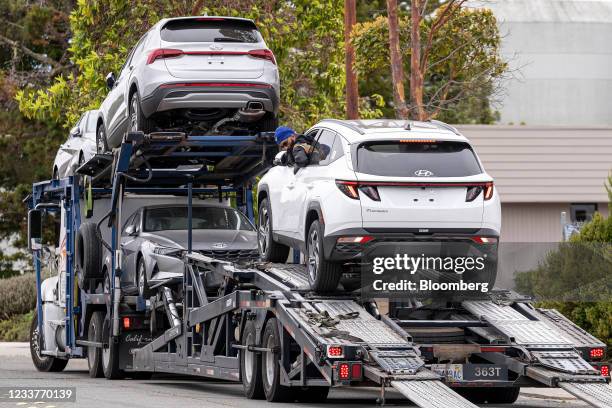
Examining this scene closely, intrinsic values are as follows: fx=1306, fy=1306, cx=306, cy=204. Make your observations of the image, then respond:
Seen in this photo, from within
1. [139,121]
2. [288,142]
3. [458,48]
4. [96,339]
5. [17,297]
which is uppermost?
[458,48]

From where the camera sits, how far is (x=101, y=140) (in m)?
18.8

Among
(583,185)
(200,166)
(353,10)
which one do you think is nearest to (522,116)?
(583,185)

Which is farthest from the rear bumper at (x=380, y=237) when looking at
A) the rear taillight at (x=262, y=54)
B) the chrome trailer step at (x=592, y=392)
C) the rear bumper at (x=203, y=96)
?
the rear taillight at (x=262, y=54)

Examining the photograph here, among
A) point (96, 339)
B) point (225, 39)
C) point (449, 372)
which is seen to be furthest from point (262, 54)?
point (449, 372)

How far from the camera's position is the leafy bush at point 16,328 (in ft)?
96.8

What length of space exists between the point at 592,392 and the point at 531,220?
74.9 ft

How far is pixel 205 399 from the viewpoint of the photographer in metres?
14.7

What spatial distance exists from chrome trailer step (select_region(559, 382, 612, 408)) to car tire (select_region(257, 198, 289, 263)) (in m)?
4.04

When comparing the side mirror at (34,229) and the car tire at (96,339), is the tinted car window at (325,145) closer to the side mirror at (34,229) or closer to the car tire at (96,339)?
the car tire at (96,339)

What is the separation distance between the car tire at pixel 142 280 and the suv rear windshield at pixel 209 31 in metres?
3.08

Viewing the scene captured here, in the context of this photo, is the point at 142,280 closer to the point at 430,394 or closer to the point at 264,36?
the point at 430,394

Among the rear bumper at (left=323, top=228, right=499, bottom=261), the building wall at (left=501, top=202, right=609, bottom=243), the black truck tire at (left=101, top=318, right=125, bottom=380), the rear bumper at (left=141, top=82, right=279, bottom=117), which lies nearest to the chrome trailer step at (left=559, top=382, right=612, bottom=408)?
the rear bumper at (left=323, top=228, right=499, bottom=261)

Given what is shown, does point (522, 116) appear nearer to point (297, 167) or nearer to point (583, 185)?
point (583, 185)

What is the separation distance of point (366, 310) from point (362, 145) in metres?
1.71
